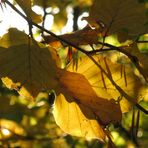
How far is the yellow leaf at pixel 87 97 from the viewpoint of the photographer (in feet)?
2.22

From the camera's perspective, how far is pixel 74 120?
0.73 meters

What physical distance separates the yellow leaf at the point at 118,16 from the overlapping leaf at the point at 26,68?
0.11 m

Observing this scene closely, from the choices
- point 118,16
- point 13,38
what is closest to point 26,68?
point 13,38

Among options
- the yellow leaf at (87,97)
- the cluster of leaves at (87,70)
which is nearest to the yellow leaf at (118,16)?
the cluster of leaves at (87,70)

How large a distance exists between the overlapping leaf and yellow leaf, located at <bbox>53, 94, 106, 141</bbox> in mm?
52

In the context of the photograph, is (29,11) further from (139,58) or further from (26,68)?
(139,58)

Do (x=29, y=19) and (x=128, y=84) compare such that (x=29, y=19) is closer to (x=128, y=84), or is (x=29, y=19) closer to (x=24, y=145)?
(x=128, y=84)

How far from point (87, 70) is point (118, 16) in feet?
0.39

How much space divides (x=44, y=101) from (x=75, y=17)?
0.44m

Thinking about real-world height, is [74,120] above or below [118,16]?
below

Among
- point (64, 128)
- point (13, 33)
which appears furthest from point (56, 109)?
point (13, 33)

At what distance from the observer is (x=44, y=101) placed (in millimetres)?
2068

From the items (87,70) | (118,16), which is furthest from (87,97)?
(118,16)

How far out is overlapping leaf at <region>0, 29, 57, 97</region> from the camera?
689 millimetres
